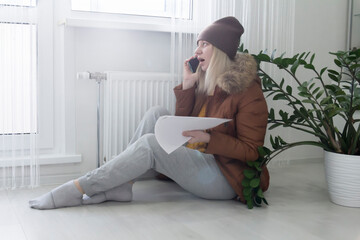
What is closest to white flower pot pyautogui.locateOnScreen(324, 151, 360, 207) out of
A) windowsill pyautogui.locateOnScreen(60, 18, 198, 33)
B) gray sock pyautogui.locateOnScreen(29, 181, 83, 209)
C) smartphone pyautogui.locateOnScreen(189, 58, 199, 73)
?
smartphone pyautogui.locateOnScreen(189, 58, 199, 73)

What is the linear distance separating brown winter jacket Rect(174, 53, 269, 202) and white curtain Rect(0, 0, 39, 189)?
88 cm

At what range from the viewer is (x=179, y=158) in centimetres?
192

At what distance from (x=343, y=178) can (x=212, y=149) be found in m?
0.62

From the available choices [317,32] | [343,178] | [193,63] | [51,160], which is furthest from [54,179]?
[317,32]

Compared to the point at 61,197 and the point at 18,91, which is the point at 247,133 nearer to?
the point at 61,197

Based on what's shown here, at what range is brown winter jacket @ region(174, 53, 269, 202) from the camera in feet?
6.23

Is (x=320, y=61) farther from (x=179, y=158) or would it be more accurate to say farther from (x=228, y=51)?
(x=179, y=158)

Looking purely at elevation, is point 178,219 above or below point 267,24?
below

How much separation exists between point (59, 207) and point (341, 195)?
1236 millimetres

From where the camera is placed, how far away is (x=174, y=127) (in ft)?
5.59

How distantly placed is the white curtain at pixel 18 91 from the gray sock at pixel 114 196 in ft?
1.32

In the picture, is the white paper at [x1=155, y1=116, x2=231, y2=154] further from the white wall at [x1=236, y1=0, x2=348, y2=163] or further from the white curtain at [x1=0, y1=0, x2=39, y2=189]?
the white wall at [x1=236, y1=0, x2=348, y2=163]

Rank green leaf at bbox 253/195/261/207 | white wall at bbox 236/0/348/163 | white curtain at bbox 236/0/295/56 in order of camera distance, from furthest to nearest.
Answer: white wall at bbox 236/0/348/163
white curtain at bbox 236/0/295/56
green leaf at bbox 253/195/261/207

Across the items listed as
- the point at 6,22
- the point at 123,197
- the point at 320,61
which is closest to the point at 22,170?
the point at 123,197
